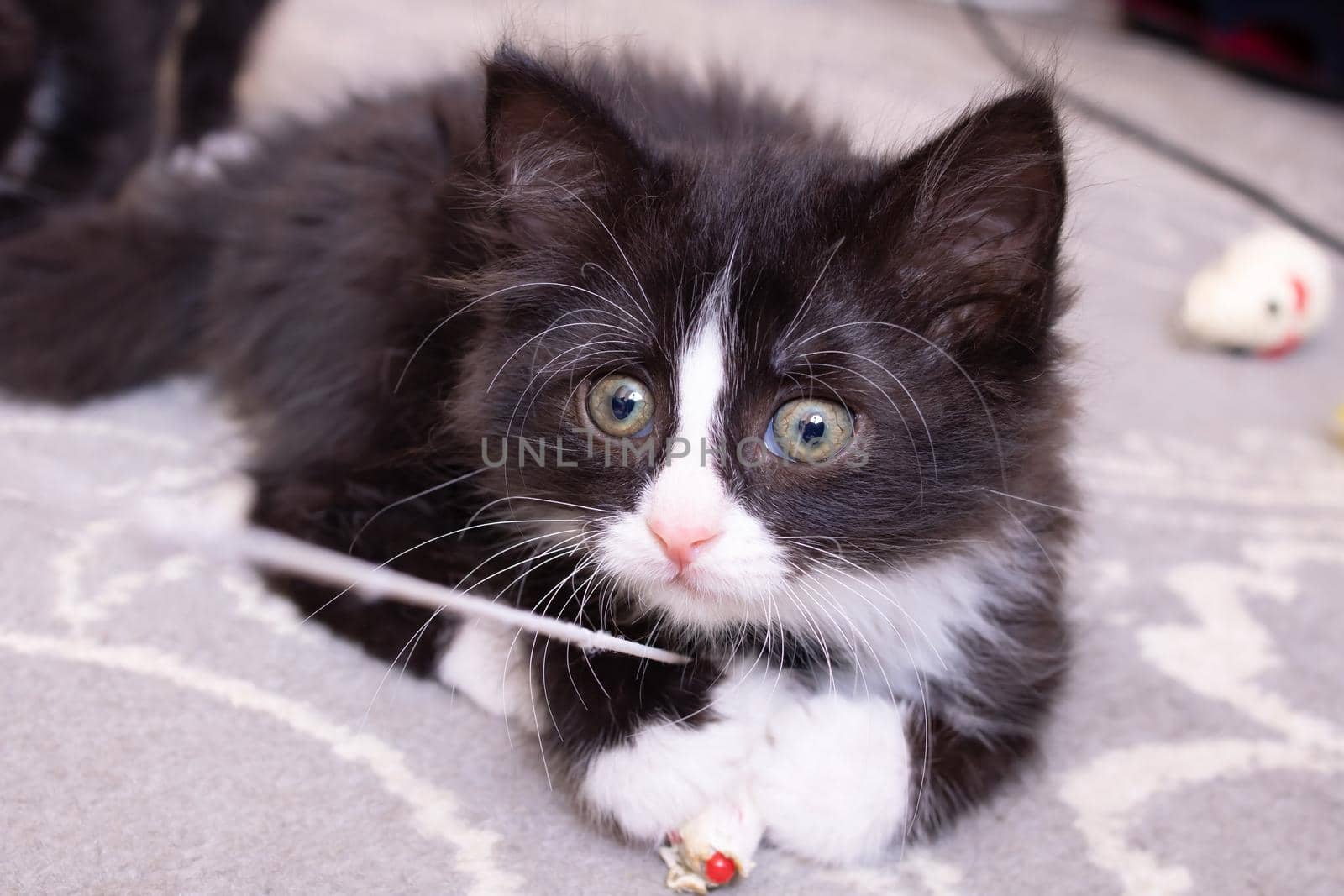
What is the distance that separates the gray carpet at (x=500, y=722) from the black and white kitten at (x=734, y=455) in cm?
7

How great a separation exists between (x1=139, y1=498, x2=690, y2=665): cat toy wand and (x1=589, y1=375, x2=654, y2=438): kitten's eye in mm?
218

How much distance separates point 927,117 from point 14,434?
137 cm

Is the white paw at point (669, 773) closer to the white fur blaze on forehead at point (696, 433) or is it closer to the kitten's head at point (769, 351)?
the kitten's head at point (769, 351)

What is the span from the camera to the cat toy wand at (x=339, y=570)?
3.91 feet

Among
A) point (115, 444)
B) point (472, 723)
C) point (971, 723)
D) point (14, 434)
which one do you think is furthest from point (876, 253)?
point (14, 434)

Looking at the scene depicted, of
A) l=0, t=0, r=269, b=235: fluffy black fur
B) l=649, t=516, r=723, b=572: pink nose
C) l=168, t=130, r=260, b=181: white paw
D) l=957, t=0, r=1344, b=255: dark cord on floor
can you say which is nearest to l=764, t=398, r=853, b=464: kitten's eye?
l=649, t=516, r=723, b=572: pink nose

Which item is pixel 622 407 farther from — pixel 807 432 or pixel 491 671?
pixel 491 671

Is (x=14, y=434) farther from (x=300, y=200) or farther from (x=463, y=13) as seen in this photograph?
(x=463, y=13)

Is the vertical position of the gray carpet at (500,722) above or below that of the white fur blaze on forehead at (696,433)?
below

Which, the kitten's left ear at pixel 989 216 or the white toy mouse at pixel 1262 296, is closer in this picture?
the kitten's left ear at pixel 989 216

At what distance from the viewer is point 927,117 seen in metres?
1.31

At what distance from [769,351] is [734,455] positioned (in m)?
0.11

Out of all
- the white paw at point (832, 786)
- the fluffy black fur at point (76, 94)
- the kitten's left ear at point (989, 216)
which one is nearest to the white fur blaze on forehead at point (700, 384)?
the kitten's left ear at point (989, 216)

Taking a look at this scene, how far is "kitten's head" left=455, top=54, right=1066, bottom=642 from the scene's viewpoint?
3.52 ft
